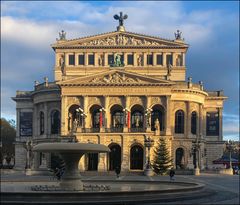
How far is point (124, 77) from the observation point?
284 ft

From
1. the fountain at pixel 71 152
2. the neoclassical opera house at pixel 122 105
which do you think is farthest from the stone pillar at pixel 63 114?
the fountain at pixel 71 152

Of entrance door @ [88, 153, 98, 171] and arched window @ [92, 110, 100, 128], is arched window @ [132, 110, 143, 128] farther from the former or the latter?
entrance door @ [88, 153, 98, 171]

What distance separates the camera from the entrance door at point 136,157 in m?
84.9

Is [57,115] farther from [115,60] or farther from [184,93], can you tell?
[184,93]

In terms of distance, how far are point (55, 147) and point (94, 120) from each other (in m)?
60.7

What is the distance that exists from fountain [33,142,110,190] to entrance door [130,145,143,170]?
52.4 meters

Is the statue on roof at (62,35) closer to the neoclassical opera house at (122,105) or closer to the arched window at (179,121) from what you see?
the neoclassical opera house at (122,105)

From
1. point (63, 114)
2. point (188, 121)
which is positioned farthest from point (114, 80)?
point (188, 121)

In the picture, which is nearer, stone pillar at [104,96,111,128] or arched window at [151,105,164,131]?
stone pillar at [104,96,111,128]

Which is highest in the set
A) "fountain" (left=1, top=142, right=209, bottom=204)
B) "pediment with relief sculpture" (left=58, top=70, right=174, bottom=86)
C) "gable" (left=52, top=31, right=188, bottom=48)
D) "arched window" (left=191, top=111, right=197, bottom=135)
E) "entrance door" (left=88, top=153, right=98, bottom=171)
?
"gable" (left=52, top=31, right=188, bottom=48)

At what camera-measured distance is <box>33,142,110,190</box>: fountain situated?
100.0ft

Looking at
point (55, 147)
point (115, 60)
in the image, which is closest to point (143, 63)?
point (115, 60)

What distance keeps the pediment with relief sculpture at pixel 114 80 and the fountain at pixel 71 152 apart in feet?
176

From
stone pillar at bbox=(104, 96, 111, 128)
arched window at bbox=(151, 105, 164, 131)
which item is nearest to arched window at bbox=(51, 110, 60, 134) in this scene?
stone pillar at bbox=(104, 96, 111, 128)
